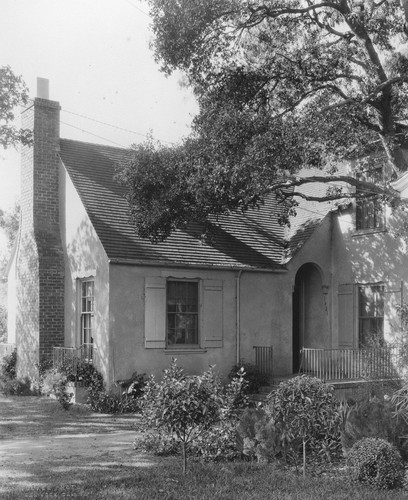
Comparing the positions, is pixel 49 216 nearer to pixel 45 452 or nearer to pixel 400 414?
pixel 45 452

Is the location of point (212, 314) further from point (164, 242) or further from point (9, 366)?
point (9, 366)

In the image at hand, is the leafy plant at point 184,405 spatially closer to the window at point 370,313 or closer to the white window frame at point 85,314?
the white window frame at point 85,314

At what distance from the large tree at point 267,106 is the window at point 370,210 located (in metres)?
0.27

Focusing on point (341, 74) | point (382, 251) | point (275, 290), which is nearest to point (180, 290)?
point (275, 290)

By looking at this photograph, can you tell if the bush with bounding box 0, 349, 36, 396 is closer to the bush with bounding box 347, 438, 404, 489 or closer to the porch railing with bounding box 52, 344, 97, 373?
the porch railing with bounding box 52, 344, 97, 373

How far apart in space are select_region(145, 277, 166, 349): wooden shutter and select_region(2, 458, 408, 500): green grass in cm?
820

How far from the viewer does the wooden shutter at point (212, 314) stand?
1791cm

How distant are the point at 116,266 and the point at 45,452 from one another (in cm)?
674

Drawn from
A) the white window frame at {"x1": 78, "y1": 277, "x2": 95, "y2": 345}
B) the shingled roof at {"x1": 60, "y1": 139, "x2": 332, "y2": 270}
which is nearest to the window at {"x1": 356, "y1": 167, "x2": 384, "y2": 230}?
the shingled roof at {"x1": 60, "y1": 139, "x2": 332, "y2": 270}

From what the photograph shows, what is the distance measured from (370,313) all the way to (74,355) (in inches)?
323

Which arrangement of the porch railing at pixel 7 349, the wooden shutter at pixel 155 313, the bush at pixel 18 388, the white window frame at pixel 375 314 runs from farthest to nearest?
the porch railing at pixel 7 349 < the bush at pixel 18 388 < the white window frame at pixel 375 314 < the wooden shutter at pixel 155 313

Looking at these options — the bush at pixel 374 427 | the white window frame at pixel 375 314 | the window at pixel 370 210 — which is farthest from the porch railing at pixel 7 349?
the bush at pixel 374 427

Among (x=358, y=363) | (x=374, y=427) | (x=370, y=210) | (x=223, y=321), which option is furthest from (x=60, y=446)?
(x=370, y=210)

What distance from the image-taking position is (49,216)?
18.9 meters
